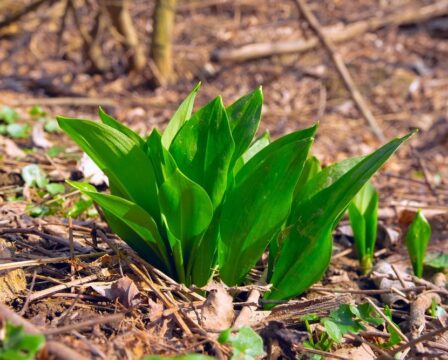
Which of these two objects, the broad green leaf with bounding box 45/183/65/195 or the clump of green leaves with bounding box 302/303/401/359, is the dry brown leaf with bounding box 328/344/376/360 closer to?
the clump of green leaves with bounding box 302/303/401/359

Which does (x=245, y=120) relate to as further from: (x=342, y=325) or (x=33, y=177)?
(x=33, y=177)

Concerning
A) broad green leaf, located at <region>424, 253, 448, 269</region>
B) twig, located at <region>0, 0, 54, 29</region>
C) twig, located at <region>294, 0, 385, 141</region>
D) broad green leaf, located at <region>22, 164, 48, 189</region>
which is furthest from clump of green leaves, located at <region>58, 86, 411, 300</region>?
twig, located at <region>0, 0, 54, 29</region>

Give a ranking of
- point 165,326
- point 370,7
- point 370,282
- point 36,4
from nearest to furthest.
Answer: point 165,326 < point 370,282 < point 36,4 < point 370,7

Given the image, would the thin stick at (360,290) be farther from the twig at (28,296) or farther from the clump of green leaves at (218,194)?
the twig at (28,296)

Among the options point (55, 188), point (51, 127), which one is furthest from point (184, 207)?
point (51, 127)

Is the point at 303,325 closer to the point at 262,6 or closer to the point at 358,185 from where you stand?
the point at 358,185

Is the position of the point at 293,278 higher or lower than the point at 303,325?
higher

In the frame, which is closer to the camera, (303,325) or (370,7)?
(303,325)

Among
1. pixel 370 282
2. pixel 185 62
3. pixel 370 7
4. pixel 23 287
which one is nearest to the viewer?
pixel 23 287

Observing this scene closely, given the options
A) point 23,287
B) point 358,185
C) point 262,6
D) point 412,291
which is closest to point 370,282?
point 412,291
